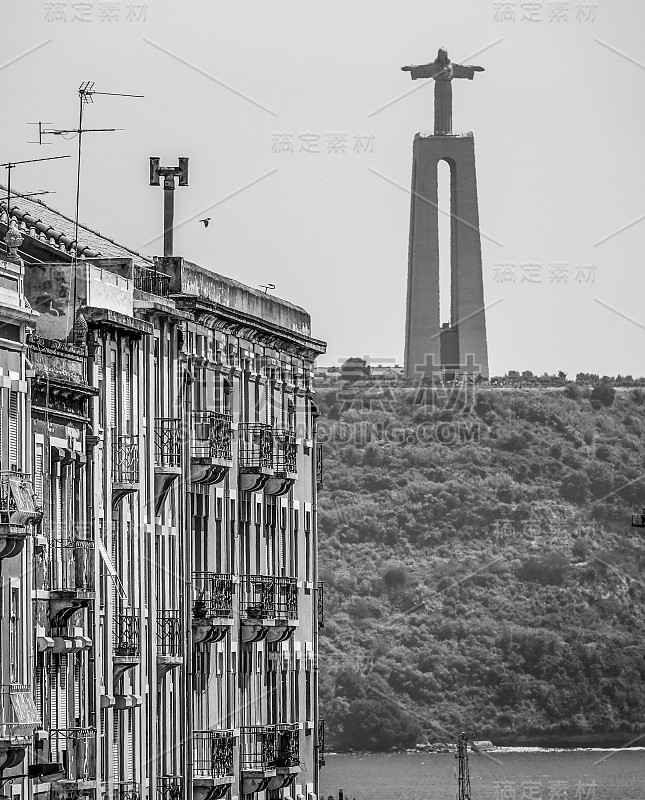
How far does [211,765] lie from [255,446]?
36.6 ft

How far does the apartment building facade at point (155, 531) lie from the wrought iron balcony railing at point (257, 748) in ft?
0.23

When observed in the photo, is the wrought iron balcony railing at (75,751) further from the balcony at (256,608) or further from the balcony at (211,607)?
the balcony at (256,608)

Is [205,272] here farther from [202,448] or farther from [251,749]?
[251,749]

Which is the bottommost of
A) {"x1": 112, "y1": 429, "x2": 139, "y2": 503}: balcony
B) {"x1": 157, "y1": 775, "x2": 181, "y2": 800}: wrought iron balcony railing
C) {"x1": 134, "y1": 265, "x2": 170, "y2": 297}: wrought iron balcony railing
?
{"x1": 157, "y1": 775, "x2": 181, "y2": 800}: wrought iron balcony railing

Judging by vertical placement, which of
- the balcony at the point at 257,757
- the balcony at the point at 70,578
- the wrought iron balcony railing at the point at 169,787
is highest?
the balcony at the point at 70,578

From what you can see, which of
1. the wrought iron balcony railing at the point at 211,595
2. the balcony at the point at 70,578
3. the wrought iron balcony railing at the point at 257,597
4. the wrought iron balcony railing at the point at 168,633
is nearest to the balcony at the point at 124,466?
the wrought iron balcony railing at the point at 168,633

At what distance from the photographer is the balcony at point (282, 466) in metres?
88.7

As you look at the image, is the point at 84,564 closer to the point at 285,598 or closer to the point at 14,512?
the point at 14,512

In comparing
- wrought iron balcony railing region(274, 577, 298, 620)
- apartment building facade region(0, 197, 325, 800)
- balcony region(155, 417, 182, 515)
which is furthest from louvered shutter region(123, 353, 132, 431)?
wrought iron balcony railing region(274, 577, 298, 620)

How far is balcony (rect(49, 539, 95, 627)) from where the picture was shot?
214ft

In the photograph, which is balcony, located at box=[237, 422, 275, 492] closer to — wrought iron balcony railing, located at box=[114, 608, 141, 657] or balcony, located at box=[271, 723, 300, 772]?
balcony, located at box=[271, 723, 300, 772]

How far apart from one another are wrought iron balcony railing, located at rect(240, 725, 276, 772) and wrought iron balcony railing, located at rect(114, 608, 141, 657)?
11.3 meters

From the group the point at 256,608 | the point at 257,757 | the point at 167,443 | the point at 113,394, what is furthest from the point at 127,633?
the point at 257,757

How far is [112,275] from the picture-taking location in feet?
246
